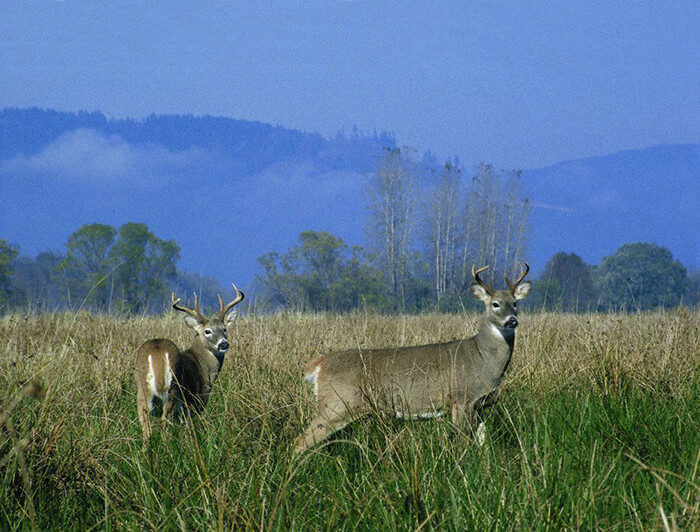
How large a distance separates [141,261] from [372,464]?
152ft

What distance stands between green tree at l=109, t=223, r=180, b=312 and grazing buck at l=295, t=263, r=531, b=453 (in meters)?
42.2

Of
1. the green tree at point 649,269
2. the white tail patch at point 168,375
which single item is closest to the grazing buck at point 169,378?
the white tail patch at point 168,375

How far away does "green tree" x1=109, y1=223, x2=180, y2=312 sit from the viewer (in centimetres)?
4707

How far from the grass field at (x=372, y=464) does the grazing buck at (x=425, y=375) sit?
0.52ft

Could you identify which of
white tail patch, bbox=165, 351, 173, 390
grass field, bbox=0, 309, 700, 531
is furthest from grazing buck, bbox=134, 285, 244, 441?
grass field, bbox=0, 309, 700, 531

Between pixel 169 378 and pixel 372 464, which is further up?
pixel 169 378

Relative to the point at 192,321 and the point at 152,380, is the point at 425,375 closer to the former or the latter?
the point at 152,380

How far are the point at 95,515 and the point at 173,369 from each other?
254 centimetres

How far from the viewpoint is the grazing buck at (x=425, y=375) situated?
4812mm

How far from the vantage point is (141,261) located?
48.2m

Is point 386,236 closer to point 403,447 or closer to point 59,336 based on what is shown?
point 59,336

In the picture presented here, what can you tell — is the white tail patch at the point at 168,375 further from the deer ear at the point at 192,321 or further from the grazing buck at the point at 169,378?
the deer ear at the point at 192,321

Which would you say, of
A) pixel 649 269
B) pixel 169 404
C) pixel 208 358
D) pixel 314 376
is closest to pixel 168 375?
pixel 169 404

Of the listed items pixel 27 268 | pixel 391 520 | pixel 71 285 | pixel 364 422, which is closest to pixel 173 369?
pixel 364 422
